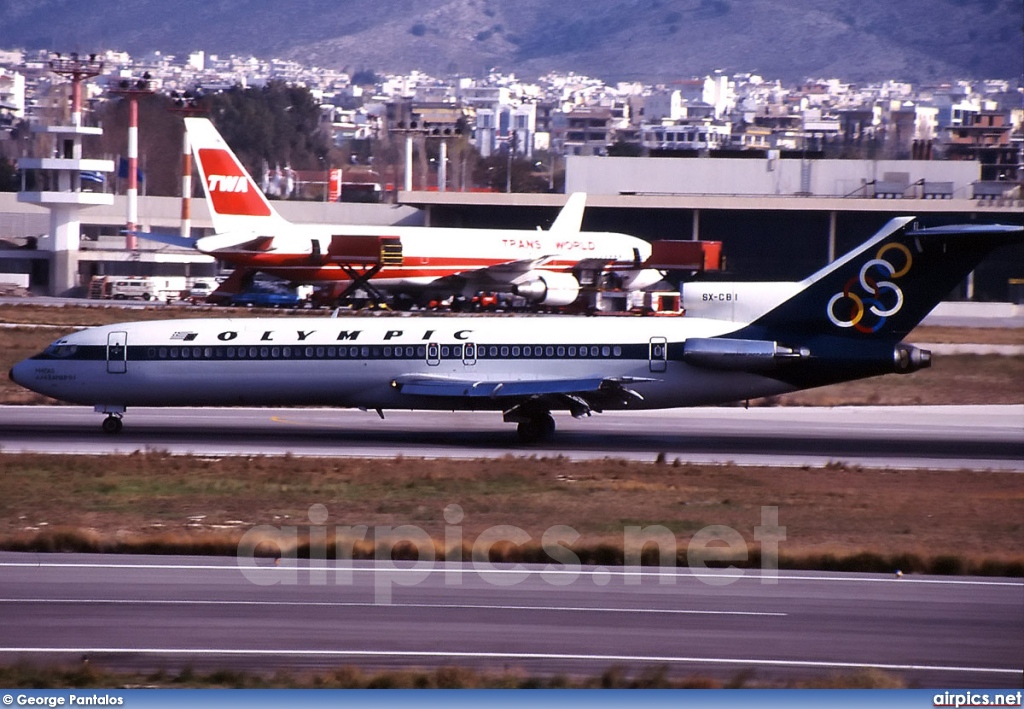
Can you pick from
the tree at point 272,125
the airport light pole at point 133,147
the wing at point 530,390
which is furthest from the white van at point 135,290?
the tree at point 272,125

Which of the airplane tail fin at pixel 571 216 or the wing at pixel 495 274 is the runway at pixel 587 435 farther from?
the airplane tail fin at pixel 571 216

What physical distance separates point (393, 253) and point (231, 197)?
8.91 meters

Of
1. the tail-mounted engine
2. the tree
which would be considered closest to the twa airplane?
the tail-mounted engine

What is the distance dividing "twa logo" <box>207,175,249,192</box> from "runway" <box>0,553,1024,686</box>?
50.8 m

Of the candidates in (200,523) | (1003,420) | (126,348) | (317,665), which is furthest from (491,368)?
(317,665)

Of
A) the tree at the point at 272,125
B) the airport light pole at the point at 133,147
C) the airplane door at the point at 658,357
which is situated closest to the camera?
the airplane door at the point at 658,357

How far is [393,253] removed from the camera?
215ft

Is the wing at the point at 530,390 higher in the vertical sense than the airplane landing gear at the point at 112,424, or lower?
higher

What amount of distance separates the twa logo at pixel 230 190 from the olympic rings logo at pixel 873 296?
→ 4254cm

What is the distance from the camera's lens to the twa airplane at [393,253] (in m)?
64.3

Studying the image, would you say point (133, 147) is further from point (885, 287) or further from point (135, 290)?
point (885, 287)

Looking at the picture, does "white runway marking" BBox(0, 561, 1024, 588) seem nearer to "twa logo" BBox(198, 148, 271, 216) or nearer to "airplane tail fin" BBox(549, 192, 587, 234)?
"twa logo" BBox(198, 148, 271, 216)

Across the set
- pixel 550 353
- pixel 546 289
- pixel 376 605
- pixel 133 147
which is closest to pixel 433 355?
pixel 550 353

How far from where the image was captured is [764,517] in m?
21.0
